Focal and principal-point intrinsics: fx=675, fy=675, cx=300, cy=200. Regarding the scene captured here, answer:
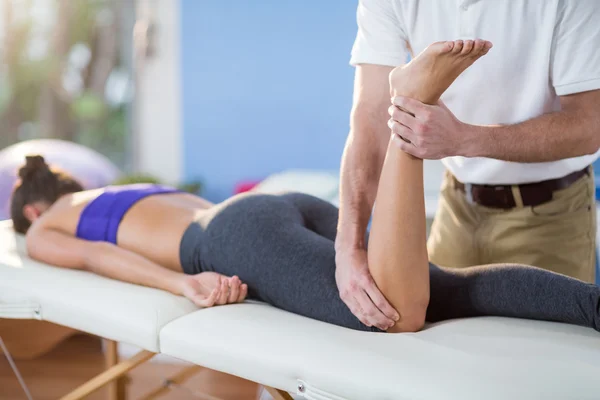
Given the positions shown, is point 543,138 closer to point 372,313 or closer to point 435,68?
point 435,68

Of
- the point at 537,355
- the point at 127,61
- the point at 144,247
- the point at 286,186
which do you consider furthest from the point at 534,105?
the point at 127,61

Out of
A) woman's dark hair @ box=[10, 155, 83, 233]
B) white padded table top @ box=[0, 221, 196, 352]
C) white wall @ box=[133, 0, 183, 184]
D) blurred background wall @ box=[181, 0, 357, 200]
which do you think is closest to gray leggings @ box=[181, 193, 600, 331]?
white padded table top @ box=[0, 221, 196, 352]

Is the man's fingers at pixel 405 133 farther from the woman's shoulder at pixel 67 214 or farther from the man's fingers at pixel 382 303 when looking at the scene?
the woman's shoulder at pixel 67 214

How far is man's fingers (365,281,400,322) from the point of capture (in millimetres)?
1321

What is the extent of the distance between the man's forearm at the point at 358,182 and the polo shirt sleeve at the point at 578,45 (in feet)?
1.41

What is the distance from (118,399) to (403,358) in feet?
3.34

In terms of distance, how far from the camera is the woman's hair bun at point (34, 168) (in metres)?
2.21

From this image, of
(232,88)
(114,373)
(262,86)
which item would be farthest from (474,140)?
(232,88)

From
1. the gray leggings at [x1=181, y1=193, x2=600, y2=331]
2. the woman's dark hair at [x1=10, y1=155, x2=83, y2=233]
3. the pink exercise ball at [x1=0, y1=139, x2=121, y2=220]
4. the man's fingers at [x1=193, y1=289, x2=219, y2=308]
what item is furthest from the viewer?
the pink exercise ball at [x1=0, y1=139, x2=121, y2=220]

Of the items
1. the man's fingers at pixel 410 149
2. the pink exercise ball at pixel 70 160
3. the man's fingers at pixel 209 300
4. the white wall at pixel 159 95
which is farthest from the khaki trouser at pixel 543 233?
the white wall at pixel 159 95

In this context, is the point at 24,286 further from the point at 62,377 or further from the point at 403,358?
the point at 403,358

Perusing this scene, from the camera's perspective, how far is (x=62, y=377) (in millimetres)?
2365

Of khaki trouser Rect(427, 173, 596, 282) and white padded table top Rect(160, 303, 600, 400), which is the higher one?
khaki trouser Rect(427, 173, 596, 282)

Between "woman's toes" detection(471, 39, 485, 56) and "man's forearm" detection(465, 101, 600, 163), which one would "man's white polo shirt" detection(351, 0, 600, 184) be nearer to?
"man's forearm" detection(465, 101, 600, 163)
